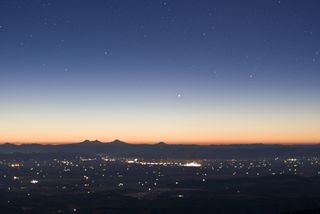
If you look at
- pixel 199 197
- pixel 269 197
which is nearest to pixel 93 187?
pixel 199 197

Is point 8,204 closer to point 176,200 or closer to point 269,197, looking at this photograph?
point 176,200

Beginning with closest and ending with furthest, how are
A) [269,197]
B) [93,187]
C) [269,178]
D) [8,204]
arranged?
1. [8,204]
2. [269,197]
3. [93,187]
4. [269,178]

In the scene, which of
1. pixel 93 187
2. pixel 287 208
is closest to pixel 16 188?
pixel 93 187

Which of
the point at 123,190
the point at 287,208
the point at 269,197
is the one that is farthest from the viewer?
the point at 123,190

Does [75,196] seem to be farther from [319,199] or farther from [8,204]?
[319,199]

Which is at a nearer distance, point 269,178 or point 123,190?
point 123,190

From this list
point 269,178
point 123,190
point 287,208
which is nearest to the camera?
point 287,208

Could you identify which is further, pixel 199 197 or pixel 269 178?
pixel 269 178

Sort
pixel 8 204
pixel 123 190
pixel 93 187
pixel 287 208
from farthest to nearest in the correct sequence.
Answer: pixel 93 187 → pixel 123 190 → pixel 8 204 → pixel 287 208

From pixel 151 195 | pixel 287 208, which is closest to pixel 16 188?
pixel 151 195
